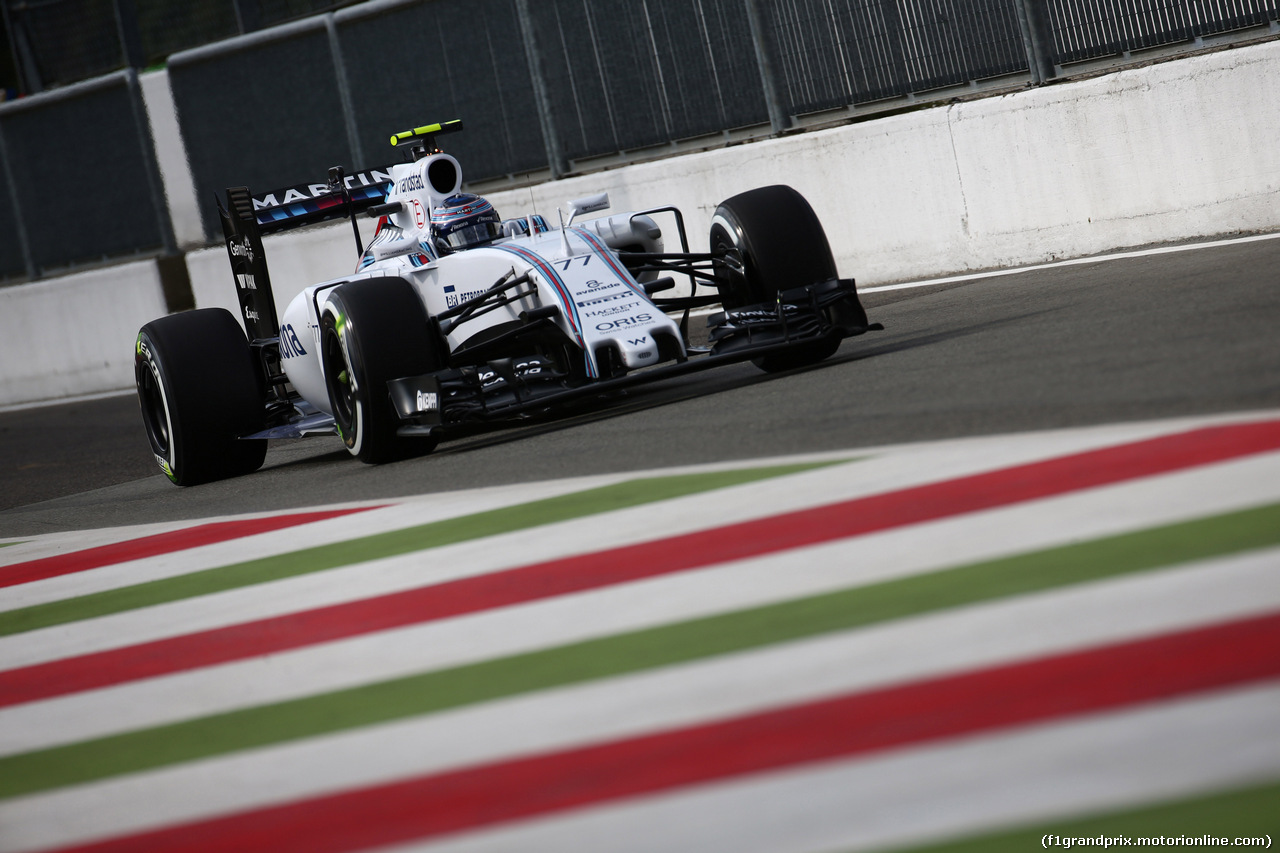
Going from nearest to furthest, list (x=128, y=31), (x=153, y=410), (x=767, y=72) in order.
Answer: (x=153, y=410) → (x=767, y=72) → (x=128, y=31)

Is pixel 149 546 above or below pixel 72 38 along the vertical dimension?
below

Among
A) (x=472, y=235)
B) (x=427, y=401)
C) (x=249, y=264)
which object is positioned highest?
(x=249, y=264)

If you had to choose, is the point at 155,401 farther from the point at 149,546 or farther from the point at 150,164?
the point at 150,164

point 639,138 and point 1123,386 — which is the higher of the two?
point 639,138

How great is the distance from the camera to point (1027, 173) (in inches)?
414

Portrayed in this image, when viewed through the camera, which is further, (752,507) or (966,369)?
(966,369)

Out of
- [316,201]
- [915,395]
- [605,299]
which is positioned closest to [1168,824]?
[915,395]

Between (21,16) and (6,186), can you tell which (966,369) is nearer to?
(6,186)

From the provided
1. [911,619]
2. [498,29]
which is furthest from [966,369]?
[498,29]

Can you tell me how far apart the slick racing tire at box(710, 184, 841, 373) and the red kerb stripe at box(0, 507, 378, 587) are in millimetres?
2545

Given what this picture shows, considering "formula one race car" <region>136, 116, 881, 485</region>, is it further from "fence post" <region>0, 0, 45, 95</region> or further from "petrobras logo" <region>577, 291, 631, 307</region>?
"fence post" <region>0, 0, 45, 95</region>

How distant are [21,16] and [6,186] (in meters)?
3.70

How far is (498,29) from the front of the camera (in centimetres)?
1513

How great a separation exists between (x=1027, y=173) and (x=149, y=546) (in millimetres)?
6408
